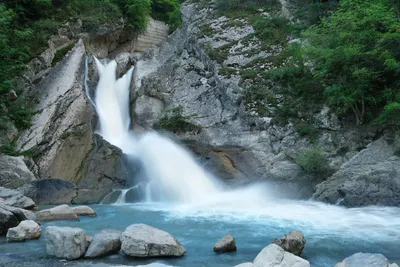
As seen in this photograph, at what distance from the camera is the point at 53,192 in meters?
15.0

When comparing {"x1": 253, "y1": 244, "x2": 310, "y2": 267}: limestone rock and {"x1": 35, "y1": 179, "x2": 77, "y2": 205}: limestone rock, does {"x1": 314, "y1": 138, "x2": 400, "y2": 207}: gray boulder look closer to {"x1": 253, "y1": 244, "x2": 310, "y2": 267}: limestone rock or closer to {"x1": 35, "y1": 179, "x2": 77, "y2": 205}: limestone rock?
{"x1": 253, "y1": 244, "x2": 310, "y2": 267}: limestone rock

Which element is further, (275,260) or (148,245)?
(148,245)

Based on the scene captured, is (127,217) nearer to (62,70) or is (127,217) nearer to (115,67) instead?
(62,70)

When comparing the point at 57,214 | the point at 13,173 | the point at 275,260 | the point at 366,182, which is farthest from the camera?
the point at 13,173

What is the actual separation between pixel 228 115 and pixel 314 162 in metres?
5.66

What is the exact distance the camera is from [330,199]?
14.0m

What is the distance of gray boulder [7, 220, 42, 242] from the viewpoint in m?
9.16

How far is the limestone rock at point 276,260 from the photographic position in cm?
643

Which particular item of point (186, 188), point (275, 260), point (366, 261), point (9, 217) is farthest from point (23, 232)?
point (186, 188)

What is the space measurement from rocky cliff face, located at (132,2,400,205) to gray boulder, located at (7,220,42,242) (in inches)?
362

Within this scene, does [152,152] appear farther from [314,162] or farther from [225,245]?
[225,245]

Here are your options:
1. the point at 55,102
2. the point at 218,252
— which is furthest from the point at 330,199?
the point at 55,102

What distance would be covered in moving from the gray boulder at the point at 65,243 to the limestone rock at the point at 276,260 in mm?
3645

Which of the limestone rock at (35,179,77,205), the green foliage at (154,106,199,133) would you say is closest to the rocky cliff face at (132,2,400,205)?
the green foliage at (154,106,199,133)
